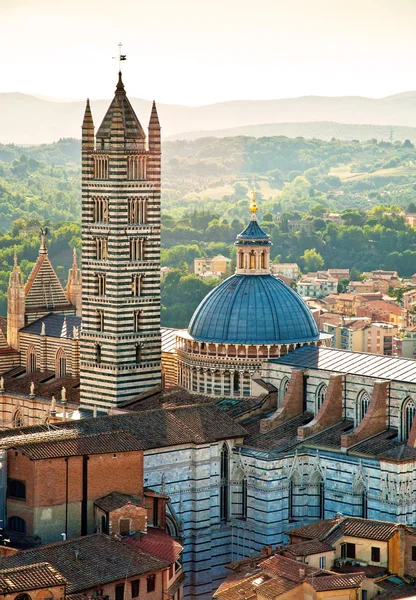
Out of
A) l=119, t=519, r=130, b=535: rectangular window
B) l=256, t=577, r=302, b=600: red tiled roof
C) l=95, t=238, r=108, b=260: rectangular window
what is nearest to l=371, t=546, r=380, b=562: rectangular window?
l=256, t=577, r=302, b=600: red tiled roof

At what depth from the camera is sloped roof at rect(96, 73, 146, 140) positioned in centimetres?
5269

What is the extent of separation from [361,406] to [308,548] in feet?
23.3

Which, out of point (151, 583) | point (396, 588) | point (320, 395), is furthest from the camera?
point (320, 395)

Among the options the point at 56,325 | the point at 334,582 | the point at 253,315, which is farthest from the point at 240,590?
the point at 56,325

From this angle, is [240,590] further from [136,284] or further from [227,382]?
[136,284]

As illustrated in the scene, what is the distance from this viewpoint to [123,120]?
52656 mm

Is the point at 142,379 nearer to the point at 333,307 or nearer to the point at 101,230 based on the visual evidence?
the point at 101,230

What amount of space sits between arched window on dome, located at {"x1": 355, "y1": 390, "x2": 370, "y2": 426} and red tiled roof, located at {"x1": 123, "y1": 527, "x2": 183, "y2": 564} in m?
7.48

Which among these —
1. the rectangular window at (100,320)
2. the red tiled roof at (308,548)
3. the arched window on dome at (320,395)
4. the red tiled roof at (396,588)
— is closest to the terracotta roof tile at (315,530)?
the red tiled roof at (308,548)

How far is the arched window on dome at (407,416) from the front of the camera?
46.9 metres

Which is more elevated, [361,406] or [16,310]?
[16,310]

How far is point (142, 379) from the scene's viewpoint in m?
Result: 53.5

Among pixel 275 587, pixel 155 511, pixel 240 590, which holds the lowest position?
Result: pixel 240 590

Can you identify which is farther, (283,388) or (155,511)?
(283,388)
